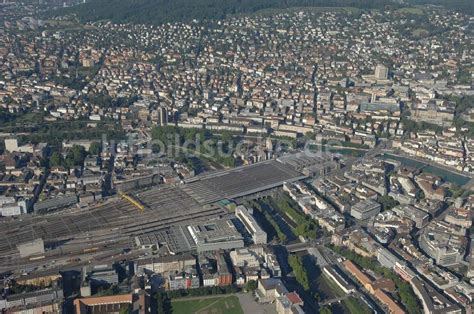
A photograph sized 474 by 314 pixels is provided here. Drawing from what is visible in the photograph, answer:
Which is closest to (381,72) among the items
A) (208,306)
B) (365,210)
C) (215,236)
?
(365,210)

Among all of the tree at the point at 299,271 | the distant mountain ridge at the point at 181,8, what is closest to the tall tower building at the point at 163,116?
the tree at the point at 299,271

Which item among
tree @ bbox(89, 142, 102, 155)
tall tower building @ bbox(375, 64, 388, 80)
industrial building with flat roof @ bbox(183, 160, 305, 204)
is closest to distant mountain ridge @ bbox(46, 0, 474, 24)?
tall tower building @ bbox(375, 64, 388, 80)

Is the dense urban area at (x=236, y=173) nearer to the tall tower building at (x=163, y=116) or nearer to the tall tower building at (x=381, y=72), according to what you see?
the tall tower building at (x=381, y=72)

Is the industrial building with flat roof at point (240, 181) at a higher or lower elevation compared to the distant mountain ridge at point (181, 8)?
lower

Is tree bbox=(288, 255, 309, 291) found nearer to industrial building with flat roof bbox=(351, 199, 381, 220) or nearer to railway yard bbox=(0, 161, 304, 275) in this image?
railway yard bbox=(0, 161, 304, 275)

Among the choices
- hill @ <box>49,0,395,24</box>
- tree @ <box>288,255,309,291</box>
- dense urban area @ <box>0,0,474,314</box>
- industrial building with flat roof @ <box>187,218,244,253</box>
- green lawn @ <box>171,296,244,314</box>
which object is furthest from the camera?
hill @ <box>49,0,395,24</box>

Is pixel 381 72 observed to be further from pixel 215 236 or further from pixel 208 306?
pixel 208 306
